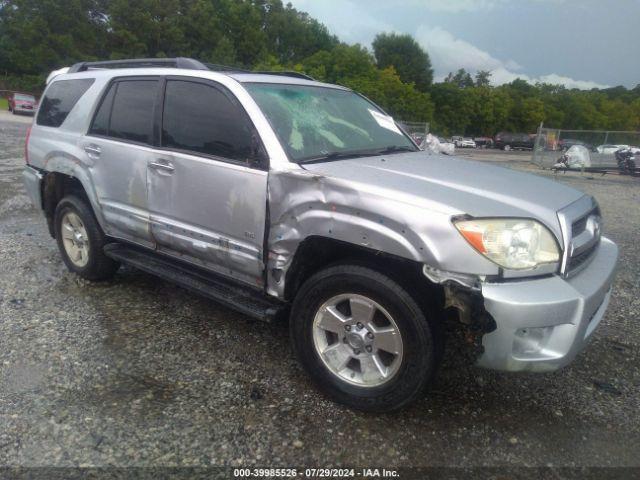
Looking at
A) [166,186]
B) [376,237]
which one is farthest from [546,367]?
[166,186]

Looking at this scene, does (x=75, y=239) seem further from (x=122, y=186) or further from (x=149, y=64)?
(x=149, y=64)

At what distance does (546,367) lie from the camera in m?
2.45

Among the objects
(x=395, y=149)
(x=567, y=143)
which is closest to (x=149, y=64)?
(x=395, y=149)

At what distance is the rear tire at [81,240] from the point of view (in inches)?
169

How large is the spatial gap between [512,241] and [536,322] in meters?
0.39

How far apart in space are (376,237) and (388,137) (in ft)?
5.30

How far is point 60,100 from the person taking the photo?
458 centimetres

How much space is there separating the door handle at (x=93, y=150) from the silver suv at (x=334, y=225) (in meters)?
0.01

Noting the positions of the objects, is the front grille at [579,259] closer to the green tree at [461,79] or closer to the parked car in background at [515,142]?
the parked car in background at [515,142]

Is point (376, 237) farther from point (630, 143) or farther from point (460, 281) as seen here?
point (630, 143)

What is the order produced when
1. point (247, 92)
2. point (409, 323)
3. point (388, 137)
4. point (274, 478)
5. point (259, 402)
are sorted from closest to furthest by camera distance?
point (274, 478), point (409, 323), point (259, 402), point (247, 92), point (388, 137)

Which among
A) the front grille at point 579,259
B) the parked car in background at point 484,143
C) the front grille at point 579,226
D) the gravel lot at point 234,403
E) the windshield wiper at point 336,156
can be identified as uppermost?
the windshield wiper at point 336,156

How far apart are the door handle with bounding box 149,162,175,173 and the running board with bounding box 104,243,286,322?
2.22ft

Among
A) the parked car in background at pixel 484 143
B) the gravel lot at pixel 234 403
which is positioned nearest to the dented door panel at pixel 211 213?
the gravel lot at pixel 234 403
